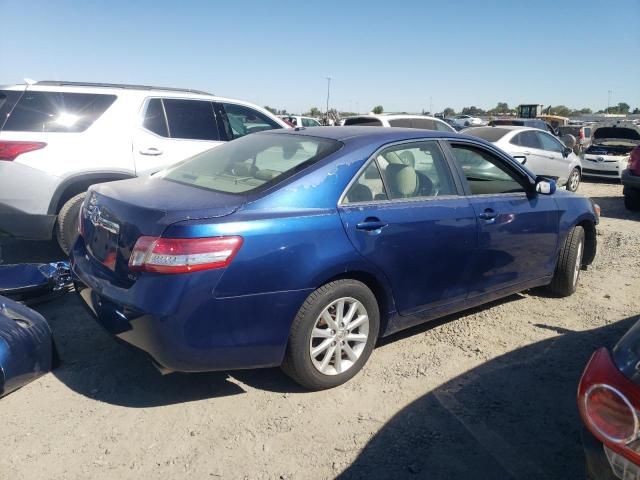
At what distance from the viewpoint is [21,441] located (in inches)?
104

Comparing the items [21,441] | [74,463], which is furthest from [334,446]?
[21,441]

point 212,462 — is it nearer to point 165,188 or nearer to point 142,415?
point 142,415

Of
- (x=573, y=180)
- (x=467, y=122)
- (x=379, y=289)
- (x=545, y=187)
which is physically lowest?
(x=379, y=289)

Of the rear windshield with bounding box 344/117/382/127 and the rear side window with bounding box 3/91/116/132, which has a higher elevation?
the rear windshield with bounding box 344/117/382/127

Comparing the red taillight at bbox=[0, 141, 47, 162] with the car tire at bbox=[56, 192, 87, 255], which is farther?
the car tire at bbox=[56, 192, 87, 255]

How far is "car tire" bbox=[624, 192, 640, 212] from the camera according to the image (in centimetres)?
946

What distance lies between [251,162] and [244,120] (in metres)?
3.01

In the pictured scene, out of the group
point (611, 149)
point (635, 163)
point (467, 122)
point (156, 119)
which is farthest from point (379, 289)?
point (467, 122)

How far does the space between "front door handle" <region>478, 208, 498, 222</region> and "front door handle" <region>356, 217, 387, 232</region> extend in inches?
37.8

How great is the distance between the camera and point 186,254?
8.48ft

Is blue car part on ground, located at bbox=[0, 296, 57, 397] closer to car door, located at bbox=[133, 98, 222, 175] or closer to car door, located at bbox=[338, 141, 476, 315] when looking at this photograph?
car door, located at bbox=[338, 141, 476, 315]

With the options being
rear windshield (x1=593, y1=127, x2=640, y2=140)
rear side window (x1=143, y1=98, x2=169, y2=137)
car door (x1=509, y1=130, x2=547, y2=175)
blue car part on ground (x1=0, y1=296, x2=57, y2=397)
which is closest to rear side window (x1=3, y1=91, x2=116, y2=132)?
rear side window (x1=143, y1=98, x2=169, y2=137)

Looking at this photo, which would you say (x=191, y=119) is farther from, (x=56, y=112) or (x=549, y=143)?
(x=549, y=143)

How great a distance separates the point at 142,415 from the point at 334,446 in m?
1.05
